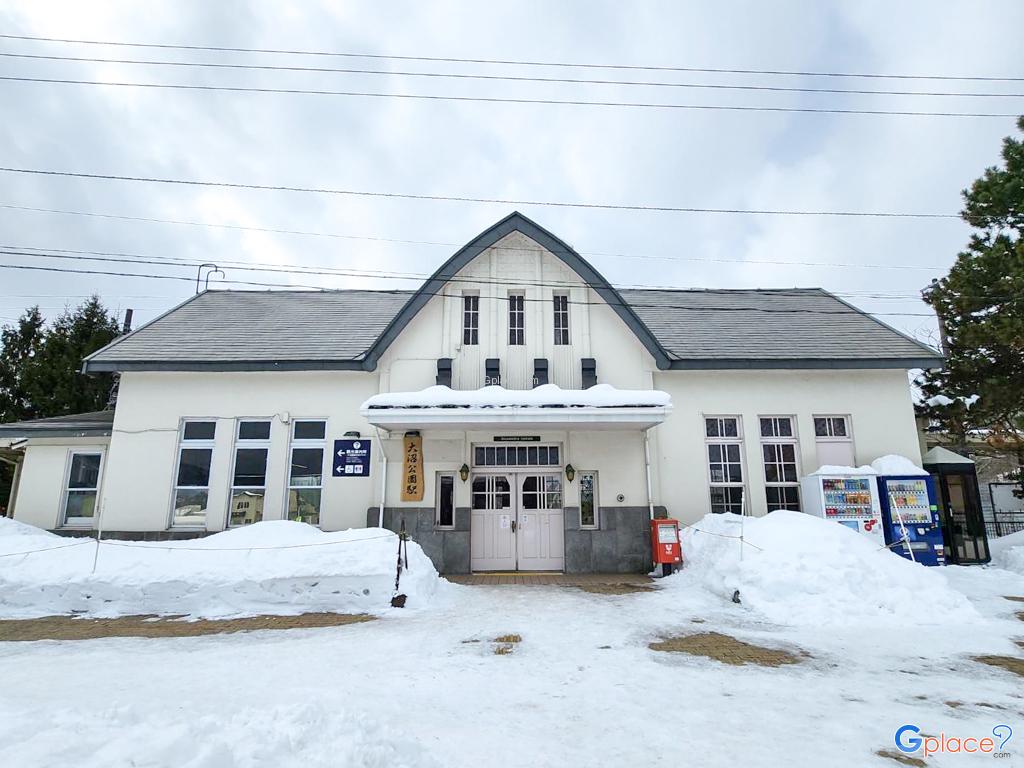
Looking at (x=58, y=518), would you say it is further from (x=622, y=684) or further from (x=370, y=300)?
(x=622, y=684)

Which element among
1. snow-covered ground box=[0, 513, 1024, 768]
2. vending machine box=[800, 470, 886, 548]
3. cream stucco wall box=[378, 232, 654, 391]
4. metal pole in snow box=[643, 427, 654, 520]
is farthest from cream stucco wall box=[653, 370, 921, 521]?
snow-covered ground box=[0, 513, 1024, 768]

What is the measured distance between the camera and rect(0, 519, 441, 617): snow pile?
8.77 m

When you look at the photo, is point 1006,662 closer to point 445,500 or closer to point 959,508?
point 959,508

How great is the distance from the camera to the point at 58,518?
42.4 ft

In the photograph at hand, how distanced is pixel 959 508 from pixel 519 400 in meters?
10.9

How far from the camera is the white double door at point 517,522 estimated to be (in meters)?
12.3

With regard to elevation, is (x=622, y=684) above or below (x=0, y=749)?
below

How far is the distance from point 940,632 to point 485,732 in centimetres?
682

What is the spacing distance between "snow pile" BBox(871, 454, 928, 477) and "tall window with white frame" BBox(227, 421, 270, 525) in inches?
560

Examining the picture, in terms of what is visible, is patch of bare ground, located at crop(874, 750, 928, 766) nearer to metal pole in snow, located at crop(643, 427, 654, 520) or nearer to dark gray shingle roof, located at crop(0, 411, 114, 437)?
metal pole in snow, located at crop(643, 427, 654, 520)

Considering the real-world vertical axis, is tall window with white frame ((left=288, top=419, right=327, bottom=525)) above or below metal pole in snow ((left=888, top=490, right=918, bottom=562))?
above

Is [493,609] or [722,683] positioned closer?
[722,683]

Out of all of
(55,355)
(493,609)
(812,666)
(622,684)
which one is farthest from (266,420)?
(55,355)

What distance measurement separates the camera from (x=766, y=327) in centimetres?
1491
